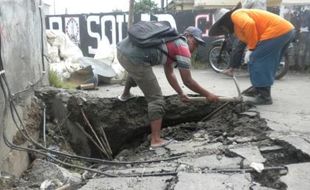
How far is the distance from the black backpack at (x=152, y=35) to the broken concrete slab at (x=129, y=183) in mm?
1714

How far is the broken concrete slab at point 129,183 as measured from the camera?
435cm

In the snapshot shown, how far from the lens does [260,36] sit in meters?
6.67

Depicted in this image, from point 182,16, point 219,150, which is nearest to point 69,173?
point 219,150

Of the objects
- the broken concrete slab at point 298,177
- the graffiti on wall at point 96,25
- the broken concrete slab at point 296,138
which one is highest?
the graffiti on wall at point 96,25

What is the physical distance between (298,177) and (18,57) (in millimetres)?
3648

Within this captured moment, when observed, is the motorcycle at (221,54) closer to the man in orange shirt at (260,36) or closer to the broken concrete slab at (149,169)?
the man in orange shirt at (260,36)

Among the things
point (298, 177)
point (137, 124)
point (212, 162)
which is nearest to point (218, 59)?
point (137, 124)

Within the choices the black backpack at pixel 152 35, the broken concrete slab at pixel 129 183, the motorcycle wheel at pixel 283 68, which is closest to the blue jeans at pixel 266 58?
the black backpack at pixel 152 35

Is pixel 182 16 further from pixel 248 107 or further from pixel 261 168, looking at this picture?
pixel 261 168

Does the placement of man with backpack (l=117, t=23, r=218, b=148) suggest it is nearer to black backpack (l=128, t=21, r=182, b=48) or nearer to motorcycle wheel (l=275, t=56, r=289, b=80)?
black backpack (l=128, t=21, r=182, b=48)

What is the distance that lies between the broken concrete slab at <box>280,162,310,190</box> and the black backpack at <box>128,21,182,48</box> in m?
2.06

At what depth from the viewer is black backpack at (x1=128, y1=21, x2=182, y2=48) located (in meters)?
5.54

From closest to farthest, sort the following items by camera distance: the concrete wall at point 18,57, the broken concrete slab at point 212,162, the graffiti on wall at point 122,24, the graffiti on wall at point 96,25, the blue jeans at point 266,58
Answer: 1. the broken concrete slab at point 212,162
2. the concrete wall at point 18,57
3. the blue jeans at point 266,58
4. the graffiti on wall at point 122,24
5. the graffiti on wall at point 96,25

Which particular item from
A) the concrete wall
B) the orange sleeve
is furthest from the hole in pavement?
the orange sleeve
